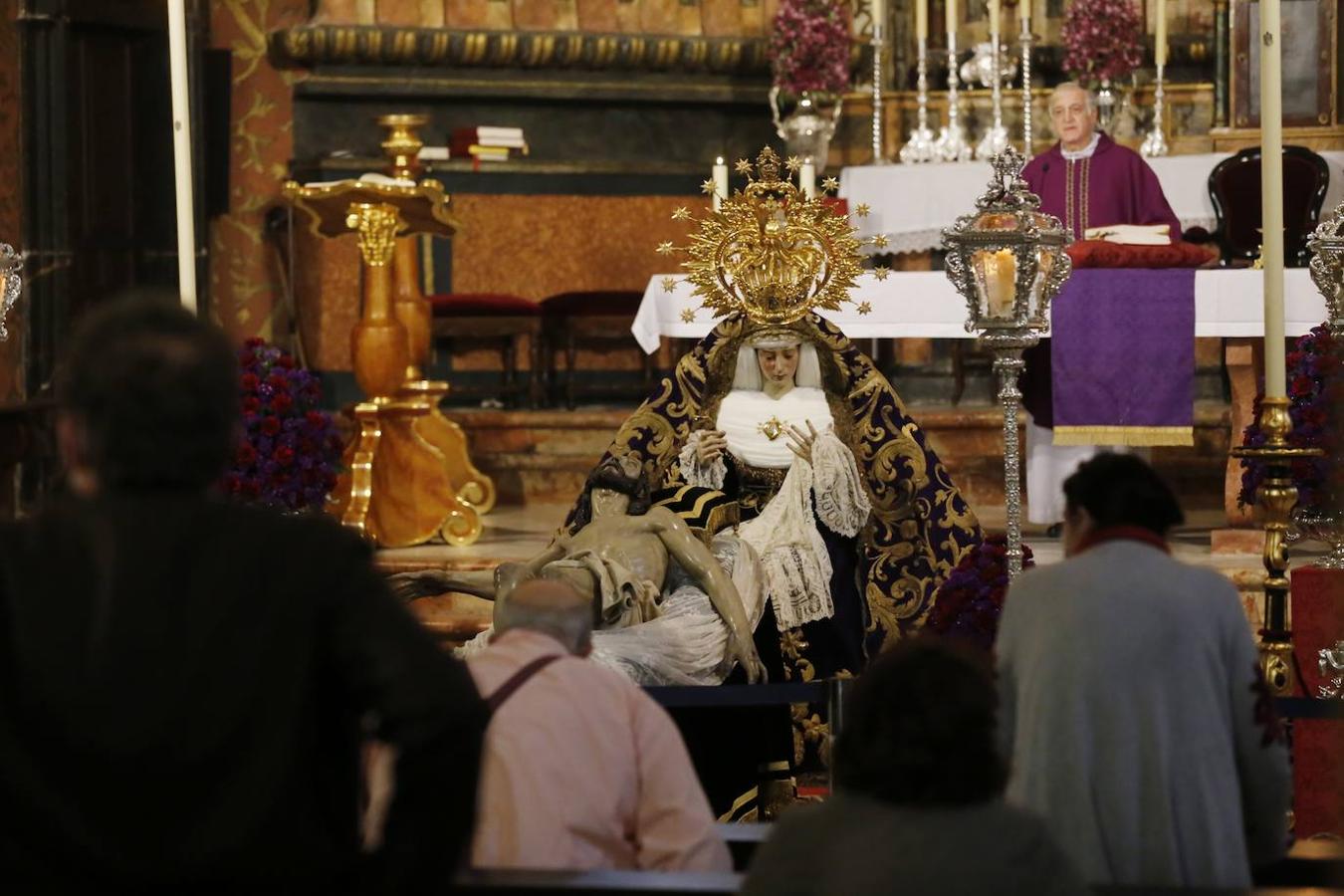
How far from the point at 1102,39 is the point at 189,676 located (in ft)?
29.1

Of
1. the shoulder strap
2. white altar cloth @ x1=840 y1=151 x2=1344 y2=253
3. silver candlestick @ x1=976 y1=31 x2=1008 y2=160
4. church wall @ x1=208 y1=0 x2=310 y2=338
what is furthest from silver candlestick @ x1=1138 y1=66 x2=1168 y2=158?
the shoulder strap

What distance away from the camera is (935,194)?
10484 mm

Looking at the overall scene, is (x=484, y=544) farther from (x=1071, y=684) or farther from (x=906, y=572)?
(x=1071, y=684)

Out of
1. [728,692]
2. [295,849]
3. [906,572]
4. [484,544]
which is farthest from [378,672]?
[484,544]

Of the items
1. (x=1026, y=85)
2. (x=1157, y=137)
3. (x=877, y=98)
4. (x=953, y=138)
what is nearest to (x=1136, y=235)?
(x=1026, y=85)

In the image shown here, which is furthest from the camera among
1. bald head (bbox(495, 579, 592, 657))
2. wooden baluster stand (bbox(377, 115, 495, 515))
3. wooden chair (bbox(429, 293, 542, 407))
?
wooden chair (bbox(429, 293, 542, 407))

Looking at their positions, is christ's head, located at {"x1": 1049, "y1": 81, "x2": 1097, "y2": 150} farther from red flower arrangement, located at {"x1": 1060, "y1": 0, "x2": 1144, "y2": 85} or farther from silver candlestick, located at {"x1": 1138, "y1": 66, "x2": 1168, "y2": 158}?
silver candlestick, located at {"x1": 1138, "y1": 66, "x2": 1168, "y2": 158}

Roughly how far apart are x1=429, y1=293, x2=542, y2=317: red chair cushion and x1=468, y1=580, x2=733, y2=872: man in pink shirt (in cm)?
734

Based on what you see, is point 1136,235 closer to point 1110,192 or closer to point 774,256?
point 1110,192

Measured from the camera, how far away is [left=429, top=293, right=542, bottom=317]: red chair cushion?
35.8 ft

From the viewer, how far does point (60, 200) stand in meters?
10.6

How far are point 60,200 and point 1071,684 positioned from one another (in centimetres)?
794

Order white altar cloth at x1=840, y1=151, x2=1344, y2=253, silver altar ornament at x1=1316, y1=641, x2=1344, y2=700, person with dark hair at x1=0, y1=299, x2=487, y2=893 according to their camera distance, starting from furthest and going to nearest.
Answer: white altar cloth at x1=840, y1=151, x2=1344, y2=253 < silver altar ornament at x1=1316, y1=641, x2=1344, y2=700 < person with dark hair at x1=0, y1=299, x2=487, y2=893

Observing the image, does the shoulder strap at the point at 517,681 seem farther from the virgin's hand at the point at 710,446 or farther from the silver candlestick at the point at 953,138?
the silver candlestick at the point at 953,138
